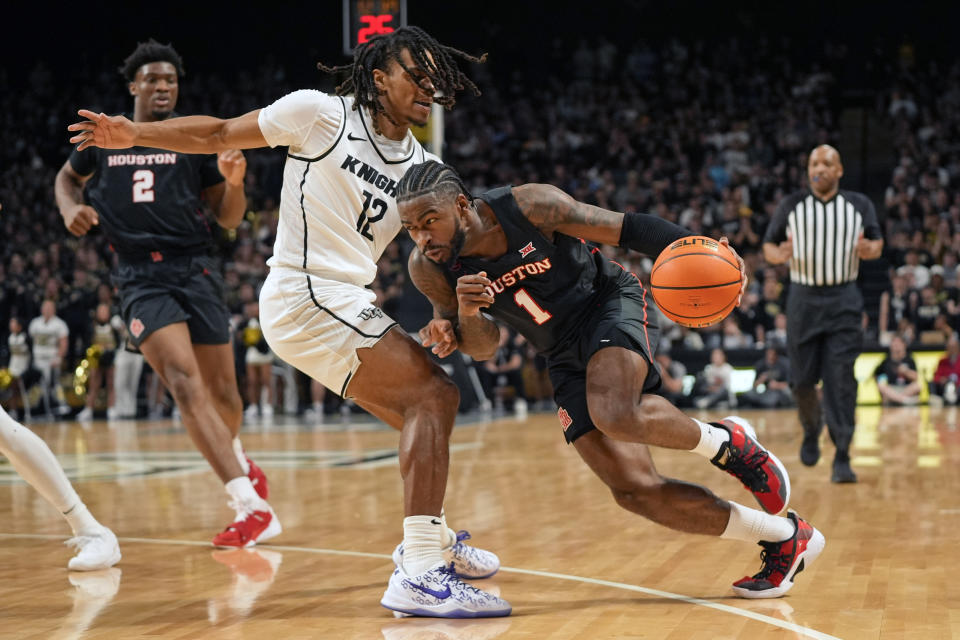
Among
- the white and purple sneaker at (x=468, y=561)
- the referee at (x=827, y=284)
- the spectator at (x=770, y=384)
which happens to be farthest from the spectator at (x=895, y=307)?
the white and purple sneaker at (x=468, y=561)

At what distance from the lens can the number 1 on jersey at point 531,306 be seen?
13.8 feet

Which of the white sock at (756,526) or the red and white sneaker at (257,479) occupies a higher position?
the white sock at (756,526)

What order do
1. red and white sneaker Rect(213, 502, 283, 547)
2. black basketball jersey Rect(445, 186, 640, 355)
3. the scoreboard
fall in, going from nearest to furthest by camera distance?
black basketball jersey Rect(445, 186, 640, 355) < red and white sneaker Rect(213, 502, 283, 547) < the scoreboard

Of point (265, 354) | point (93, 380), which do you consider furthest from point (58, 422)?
point (265, 354)

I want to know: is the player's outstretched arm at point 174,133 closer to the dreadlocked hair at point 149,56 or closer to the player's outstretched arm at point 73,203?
the player's outstretched arm at point 73,203

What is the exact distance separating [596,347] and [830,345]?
13.0 feet

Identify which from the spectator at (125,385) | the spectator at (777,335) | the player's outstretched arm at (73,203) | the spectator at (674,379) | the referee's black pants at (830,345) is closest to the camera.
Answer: the player's outstretched arm at (73,203)

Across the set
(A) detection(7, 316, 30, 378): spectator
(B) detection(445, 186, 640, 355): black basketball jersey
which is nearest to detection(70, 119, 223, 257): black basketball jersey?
(B) detection(445, 186, 640, 355): black basketball jersey

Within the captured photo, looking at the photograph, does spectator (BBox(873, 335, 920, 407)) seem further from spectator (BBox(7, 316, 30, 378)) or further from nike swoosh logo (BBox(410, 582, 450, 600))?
nike swoosh logo (BBox(410, 582, 450, 600))

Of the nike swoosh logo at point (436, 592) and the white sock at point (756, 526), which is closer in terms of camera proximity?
the nike swoosh logo at point (436, 592)

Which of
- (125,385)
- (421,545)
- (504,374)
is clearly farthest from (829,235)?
(125,385)

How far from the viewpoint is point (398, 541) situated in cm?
545

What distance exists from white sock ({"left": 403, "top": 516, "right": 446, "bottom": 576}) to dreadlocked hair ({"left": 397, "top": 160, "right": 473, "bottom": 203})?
3.59 feet

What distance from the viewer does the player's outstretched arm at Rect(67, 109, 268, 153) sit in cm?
387
